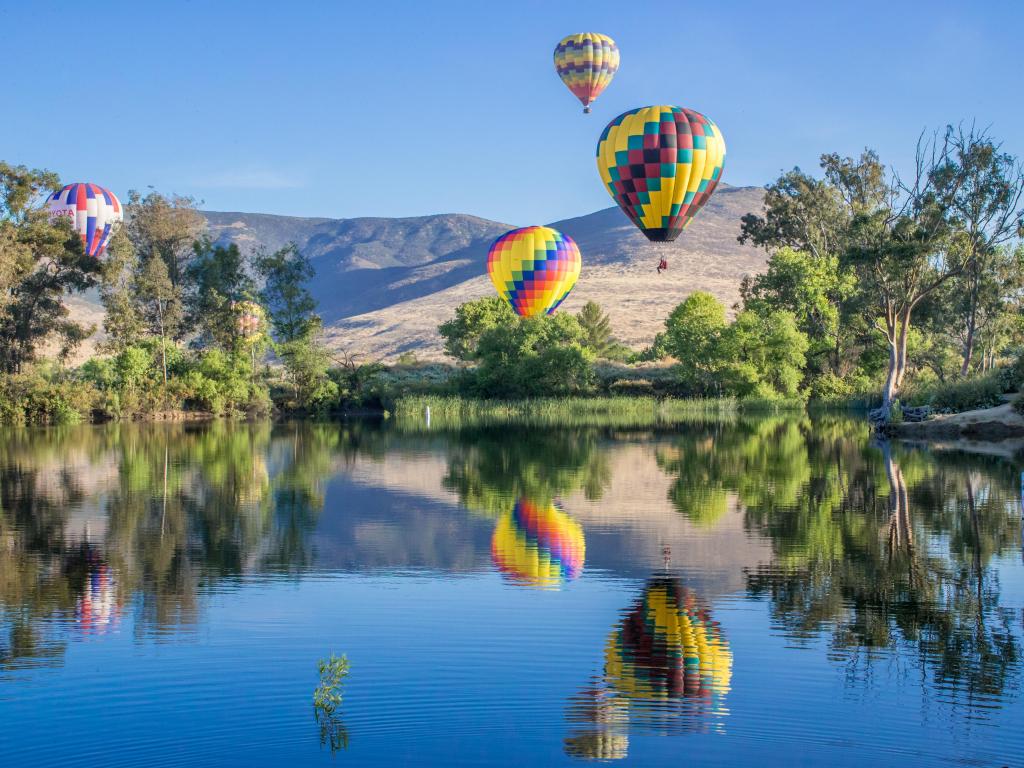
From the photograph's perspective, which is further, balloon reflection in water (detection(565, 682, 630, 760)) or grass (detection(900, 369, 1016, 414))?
grass (detection(900, 369, 1016, 414))

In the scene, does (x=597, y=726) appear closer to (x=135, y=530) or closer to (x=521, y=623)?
(x=521, y=623)

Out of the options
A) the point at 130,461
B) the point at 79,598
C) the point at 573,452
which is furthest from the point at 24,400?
the point at 79,598

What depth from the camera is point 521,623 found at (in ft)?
38.8

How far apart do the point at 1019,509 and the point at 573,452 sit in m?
16.4

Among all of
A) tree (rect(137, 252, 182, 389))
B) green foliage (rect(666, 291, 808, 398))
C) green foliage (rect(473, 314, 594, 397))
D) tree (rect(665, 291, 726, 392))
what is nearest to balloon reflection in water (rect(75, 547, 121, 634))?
tree (rect(137, 252, 182, 389))

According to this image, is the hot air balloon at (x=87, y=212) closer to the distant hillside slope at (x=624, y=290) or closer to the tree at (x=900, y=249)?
the tree at (x=900, y=249)

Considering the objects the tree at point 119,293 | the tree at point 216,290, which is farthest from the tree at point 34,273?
the tree at point 216,290

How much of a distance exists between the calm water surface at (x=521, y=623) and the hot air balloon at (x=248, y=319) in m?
45.8

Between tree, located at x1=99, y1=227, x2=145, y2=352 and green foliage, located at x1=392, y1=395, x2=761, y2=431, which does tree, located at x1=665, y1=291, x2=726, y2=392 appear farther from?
tree, located at x1=99, y1=227, x2=145, y2=352

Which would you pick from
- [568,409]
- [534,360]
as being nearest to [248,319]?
[534,360]

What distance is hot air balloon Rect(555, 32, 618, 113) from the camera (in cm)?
5831

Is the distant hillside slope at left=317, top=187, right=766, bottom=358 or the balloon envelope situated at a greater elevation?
the distant hillside slope at left=317, top=187, right=766, bottom=358

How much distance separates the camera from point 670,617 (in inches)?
477

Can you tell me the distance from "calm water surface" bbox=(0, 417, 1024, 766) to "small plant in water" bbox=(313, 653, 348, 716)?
128 mm
